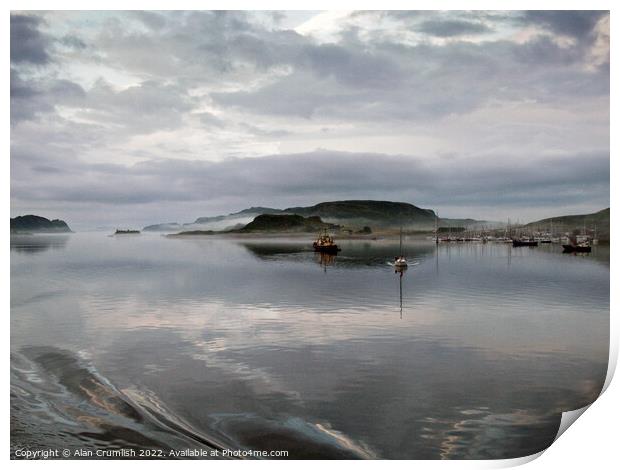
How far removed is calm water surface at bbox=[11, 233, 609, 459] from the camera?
775cm

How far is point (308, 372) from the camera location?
414 inches

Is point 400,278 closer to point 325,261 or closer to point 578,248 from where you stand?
point 325,261

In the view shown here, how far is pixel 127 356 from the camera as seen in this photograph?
11633 millimetres

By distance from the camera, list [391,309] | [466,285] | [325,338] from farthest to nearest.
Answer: [466,285], [391,309], [325,338]

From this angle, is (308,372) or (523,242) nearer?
(308,372)

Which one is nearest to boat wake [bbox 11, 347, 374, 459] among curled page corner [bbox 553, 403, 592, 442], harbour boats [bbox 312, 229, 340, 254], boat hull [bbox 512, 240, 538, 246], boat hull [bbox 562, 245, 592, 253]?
curled page corner [bbox 553, 403, 592, 442]

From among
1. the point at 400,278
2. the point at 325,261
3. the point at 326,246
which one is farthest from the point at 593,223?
the point at 326,246

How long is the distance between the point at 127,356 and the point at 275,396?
13.3 ft

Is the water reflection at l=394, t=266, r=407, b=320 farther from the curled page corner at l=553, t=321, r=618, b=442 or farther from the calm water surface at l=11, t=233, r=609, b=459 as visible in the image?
the curled page corner at l=553, t=321, r=618, b=442

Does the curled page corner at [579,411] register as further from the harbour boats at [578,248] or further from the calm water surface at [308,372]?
the harbour boats at [578,248]

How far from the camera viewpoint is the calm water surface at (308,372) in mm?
7750

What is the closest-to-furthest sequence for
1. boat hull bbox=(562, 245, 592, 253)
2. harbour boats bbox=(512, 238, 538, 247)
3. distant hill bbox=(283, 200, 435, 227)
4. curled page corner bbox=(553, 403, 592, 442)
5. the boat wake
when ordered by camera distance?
the boat wake, curled page corner bbox=(553, 403, 592, 442), distant hill bbox=(283, 200, 435, 227), boat hull bbox=(562, 245, 592, 253), harbour boats bbox=(512, 238, 538, 247)

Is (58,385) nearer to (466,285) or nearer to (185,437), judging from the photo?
(185,437)

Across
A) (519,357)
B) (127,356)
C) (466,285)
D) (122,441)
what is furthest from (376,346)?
(466,285)
